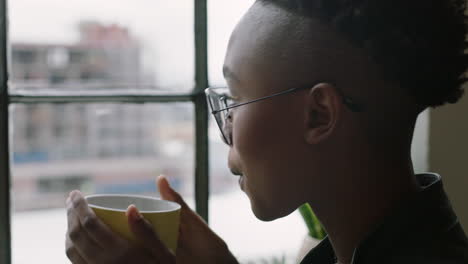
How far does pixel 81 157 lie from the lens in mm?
1122

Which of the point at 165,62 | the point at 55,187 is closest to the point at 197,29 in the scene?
the point at 165,62

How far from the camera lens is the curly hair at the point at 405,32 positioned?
587 millimetres

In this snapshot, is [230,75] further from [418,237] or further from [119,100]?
[119,100]

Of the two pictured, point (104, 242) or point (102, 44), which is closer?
point (104, 242)

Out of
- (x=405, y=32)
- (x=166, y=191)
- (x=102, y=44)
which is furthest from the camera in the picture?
(x=102, y=44)

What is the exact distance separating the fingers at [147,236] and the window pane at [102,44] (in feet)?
1.79

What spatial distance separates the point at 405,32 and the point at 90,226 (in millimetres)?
392

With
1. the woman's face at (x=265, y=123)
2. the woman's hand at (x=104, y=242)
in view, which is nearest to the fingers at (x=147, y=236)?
the woman's hand at (x=104, y=242)

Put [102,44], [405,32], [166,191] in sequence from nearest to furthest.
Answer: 1. [405,32]
2. [166,191]
3. [102,44]

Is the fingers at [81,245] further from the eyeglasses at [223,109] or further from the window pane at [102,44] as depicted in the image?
the window pane at [102,44]

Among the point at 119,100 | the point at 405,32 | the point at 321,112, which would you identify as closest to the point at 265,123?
the point at 321,112

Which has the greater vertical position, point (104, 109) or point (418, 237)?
point (104, 109)

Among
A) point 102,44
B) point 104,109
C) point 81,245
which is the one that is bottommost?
point 81,245

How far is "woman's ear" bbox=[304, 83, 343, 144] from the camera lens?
1.99 feet
